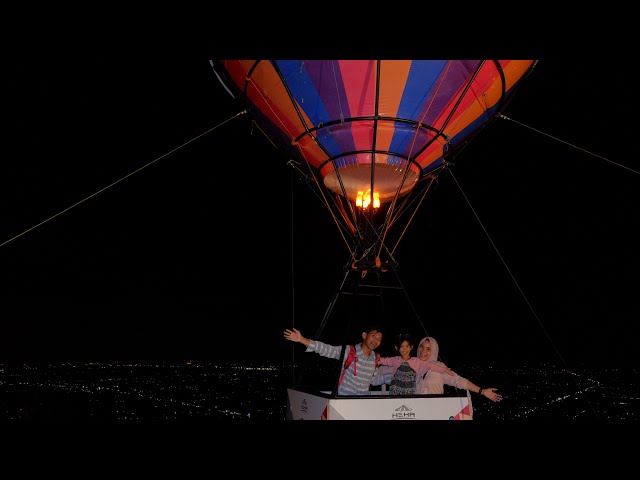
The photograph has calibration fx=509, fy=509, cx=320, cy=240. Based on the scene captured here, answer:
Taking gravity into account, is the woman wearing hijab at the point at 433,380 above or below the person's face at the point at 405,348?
below

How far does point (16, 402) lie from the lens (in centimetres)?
1242

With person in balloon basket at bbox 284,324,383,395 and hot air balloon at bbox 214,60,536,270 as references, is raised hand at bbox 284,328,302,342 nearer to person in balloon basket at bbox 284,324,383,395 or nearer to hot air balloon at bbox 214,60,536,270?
person in balloon basket at bbox 284,324,383,395

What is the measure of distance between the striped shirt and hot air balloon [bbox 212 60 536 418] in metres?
0.41

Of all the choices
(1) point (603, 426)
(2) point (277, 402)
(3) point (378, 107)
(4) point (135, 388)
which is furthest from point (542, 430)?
(4) point (135, 388)

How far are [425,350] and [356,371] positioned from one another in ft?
1.88

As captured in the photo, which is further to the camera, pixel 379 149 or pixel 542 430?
pixel 379 149

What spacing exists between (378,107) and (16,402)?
12476mm

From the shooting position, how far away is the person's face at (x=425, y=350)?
397 centimetres

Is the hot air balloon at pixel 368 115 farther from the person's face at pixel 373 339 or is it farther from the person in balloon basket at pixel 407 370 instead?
the person in balloon basket at pixel 407 370

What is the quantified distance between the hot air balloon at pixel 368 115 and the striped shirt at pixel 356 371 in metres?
0.41

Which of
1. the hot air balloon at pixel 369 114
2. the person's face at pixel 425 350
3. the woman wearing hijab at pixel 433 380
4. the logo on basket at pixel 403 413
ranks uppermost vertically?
the hot air balloon at pixel 369 114

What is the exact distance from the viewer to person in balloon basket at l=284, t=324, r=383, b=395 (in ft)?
13.2

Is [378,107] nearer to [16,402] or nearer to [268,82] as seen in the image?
[268,82]

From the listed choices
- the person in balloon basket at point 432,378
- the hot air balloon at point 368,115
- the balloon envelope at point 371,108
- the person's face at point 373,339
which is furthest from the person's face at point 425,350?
the balloon envelope at point 371,108
